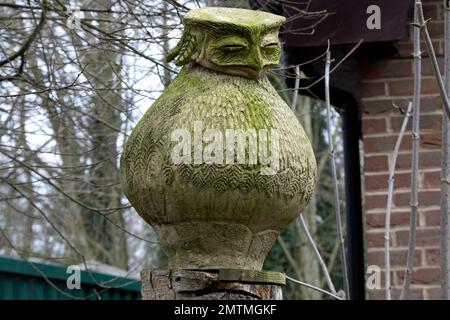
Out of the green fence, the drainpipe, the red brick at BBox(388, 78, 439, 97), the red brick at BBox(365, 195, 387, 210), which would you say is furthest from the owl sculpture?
the green fence

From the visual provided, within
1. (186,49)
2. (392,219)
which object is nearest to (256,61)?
(186,49)

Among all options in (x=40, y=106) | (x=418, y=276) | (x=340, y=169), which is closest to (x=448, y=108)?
(x=418, y=276)

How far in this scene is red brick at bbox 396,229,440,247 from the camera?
209 inches

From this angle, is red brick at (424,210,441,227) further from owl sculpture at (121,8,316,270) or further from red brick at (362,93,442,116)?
owl sculpture at (121,8,316,270)

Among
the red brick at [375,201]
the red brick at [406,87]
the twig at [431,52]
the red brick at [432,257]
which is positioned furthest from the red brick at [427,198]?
the twig at [431,52]

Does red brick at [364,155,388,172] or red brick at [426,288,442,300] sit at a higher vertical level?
red brick at [364,155,388,172]

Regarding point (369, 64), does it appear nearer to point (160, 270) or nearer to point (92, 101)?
point (92, 101)

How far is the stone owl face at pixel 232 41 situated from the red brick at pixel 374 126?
243cm

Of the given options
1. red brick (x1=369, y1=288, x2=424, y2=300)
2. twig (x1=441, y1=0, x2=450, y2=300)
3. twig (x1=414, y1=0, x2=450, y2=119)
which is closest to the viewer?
twig (x1=414, y1=0, x2=450, y2=119)

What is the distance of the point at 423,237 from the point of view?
5.32 metres

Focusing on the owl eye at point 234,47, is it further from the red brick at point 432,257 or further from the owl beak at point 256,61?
the red brick at point 432,257

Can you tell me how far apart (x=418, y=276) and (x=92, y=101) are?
2.16m

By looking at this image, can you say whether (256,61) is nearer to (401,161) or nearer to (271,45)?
(271,45)

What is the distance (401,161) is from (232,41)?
2495 mm
